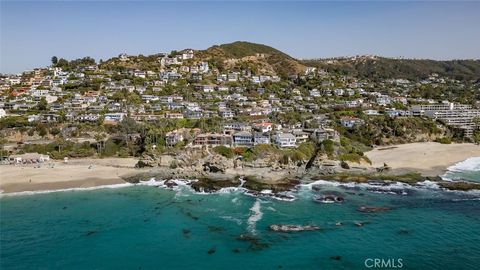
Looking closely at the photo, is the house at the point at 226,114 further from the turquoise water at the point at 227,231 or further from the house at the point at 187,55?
the house at the point at 187,55

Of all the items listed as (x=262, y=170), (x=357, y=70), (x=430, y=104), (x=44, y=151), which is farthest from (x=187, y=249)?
(x=357, y=70)

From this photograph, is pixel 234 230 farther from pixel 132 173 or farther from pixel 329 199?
pixel 132 173

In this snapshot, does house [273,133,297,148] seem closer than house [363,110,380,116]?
Yes

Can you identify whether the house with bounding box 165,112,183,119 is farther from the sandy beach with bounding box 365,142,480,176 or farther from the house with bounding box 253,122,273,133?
the sandy beach with bounding box 365,142,480,176

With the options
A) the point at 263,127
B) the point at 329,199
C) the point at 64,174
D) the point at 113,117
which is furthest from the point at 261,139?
the point at 113,117

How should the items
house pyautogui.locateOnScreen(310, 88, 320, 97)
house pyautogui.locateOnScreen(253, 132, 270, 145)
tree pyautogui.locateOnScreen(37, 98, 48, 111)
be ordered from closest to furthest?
house pyautogui.locateOnScreen(253, 132, 270, 145)
tree pyautogui.locateOnScreen(37, 98, 48, 111)
house pyautogui.locateOnScreen(310, 88, 320, 97)

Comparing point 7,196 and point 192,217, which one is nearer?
point 192,217

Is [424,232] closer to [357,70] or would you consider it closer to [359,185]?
[359,185]

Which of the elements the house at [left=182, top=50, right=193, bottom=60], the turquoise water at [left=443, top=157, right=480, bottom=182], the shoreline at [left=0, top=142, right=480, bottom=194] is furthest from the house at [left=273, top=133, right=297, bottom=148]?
the house at [left=182, top=50, right=193, bottom=60]

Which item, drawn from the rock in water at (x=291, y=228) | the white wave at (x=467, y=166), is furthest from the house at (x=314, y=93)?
the rock in water at (x=291, y=228)
